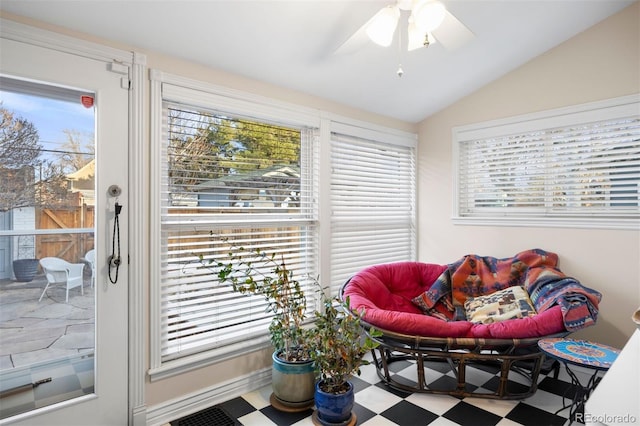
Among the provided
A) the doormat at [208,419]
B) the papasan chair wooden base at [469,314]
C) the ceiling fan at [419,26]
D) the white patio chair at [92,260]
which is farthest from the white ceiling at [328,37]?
the doormat at [208,419]

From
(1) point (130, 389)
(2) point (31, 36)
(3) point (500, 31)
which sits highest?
(3) point (500, 31)

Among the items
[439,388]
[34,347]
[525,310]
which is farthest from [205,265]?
[525,310]

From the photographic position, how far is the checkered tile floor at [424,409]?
2.23m

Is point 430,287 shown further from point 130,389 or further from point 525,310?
point 130,389

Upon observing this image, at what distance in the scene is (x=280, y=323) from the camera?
2.51 metres

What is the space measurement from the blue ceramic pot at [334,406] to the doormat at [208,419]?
508 mm

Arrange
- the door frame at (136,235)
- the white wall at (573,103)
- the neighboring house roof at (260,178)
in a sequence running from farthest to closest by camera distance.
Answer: the white wall at (573,103) < the neighboring house roof at (260,178) < the door frame at (136,235)

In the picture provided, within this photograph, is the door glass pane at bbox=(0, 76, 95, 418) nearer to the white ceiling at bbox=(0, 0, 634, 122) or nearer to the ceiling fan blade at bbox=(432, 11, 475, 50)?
the white ceiling at bbox=(0, 0, 634, 122)

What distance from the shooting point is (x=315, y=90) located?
2.95 m

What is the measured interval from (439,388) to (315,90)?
2440mm

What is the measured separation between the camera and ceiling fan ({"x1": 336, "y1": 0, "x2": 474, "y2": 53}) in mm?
1633

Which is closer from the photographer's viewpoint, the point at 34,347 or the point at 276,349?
the point at 34,347

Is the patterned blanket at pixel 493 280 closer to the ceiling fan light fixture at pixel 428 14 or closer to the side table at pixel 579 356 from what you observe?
the side table at pixel 579 356

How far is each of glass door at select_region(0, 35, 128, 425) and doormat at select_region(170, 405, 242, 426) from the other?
0.35 metres
